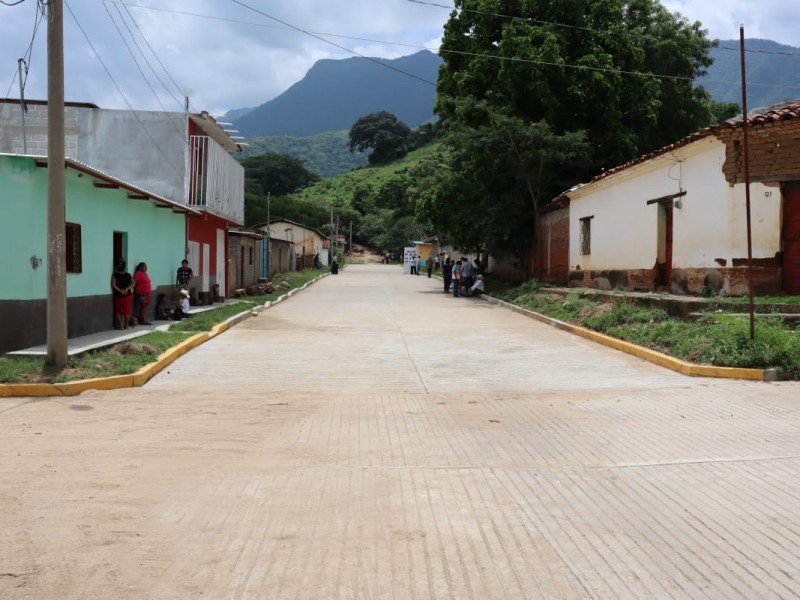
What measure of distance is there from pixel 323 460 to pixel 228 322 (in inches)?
446

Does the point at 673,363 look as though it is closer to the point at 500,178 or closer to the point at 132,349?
the point at 132,349

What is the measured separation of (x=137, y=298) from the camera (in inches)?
628

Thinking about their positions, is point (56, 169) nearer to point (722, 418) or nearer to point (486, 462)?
→ point (486, 462)

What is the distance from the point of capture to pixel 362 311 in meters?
21.7

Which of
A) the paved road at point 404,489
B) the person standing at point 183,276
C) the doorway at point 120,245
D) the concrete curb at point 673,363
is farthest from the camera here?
the person standing at point 183,276

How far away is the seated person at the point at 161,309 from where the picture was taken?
17531 millimetres

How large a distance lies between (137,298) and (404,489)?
12434 mm

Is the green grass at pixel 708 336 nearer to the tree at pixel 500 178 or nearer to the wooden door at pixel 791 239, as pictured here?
the wooden door at pixel 791 239

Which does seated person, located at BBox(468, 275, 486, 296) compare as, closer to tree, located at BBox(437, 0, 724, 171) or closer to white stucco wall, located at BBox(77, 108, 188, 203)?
tree, located at BBox(437, 0, 724, 171)

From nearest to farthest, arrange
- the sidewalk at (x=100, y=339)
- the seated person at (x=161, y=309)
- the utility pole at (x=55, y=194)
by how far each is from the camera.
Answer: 1. the utility pole at (x=55, y=194)
2. the sidewalk at (x=100, y=339)
3. the seated person at (x=161, y=309)

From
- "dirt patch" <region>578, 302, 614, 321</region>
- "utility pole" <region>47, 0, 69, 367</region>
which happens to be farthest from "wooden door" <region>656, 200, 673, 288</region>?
"utility pole" <region>47, 0, 69, 367</region>

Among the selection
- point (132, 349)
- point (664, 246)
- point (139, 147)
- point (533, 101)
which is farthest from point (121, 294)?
point (533, 101)

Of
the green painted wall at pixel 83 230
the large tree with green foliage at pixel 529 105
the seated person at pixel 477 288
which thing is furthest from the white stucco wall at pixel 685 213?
the green painted wall at pixel 83 230

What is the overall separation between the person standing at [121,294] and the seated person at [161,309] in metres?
2.31
